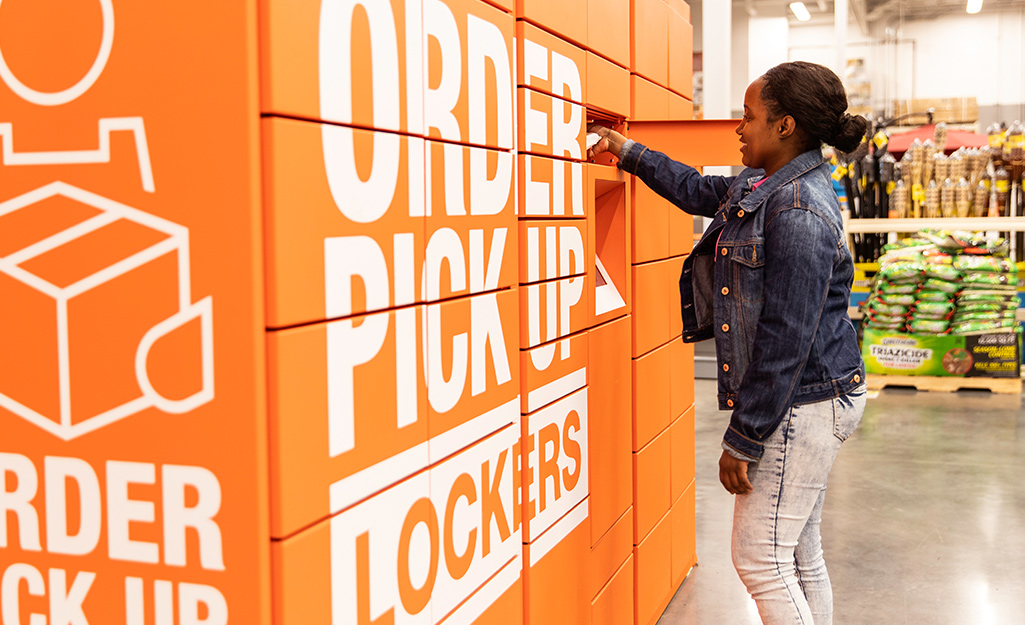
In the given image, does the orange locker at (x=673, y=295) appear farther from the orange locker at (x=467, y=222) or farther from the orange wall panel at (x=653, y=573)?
the orange locker at (x=467, y=222)

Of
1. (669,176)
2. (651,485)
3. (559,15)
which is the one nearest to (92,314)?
(559,15)

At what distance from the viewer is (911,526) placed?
407cm

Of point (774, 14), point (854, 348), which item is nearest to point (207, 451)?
point (854, 348)

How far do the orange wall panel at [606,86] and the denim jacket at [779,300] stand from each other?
46cm

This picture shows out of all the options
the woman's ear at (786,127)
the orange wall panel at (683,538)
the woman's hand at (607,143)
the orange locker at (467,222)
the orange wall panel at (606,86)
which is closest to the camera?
the orange locker at (467,222)

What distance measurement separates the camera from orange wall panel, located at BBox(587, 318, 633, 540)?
2428 millimetres

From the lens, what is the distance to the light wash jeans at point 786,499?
1.97 meters

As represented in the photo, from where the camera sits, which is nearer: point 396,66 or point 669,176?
point 396,66

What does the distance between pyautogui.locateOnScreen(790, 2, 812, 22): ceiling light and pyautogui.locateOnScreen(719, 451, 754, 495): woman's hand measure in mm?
11653

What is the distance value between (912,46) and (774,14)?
2035 mm

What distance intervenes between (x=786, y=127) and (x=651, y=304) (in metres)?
1.02

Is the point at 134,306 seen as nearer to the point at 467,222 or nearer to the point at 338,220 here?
the point at 338,220

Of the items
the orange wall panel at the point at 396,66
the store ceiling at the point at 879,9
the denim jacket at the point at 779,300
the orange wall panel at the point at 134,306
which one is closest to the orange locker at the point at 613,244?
the denim jacket at the point at 779,300

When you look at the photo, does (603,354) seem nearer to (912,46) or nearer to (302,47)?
(302,47)
